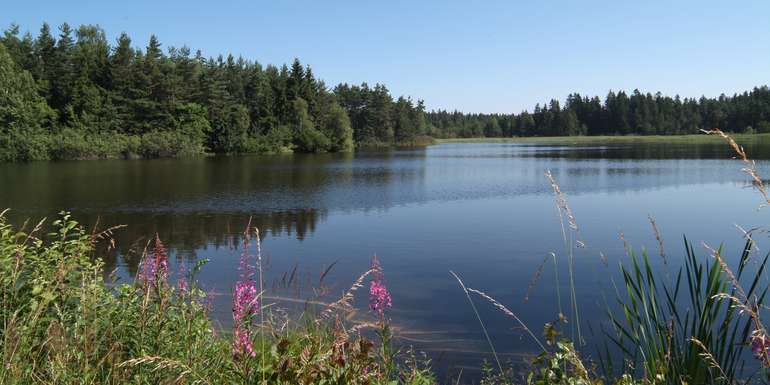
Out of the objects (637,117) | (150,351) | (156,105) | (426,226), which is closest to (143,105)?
(156,105)

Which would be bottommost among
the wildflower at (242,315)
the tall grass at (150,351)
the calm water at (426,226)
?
the calm water at (426,226)

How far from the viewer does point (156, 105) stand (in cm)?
7425

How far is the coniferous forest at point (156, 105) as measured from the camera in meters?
61.8

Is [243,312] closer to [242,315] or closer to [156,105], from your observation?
[242,315]

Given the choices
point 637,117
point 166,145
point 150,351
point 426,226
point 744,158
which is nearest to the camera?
point 744,158

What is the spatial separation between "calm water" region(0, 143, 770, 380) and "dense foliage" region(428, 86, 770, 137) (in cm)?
12245

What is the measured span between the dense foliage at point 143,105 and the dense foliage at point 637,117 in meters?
83.2

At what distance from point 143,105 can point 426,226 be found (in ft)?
205

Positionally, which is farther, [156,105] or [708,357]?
[156,105]

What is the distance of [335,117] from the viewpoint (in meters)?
90.8

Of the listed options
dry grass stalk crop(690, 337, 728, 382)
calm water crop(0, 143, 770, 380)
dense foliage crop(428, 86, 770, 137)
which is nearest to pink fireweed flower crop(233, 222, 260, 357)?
calm water crop(0, 143, 770, 380)

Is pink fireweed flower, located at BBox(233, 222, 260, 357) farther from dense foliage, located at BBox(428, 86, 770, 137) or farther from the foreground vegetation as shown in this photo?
dense foliage, located at BBox(428, 86, 770, 137)

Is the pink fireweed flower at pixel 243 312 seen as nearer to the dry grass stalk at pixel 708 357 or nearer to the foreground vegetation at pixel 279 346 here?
the foreground vegetation at pixel 279 346

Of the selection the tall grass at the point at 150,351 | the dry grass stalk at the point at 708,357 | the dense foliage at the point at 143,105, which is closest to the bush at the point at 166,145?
the dense foliage at the point at 143,105
